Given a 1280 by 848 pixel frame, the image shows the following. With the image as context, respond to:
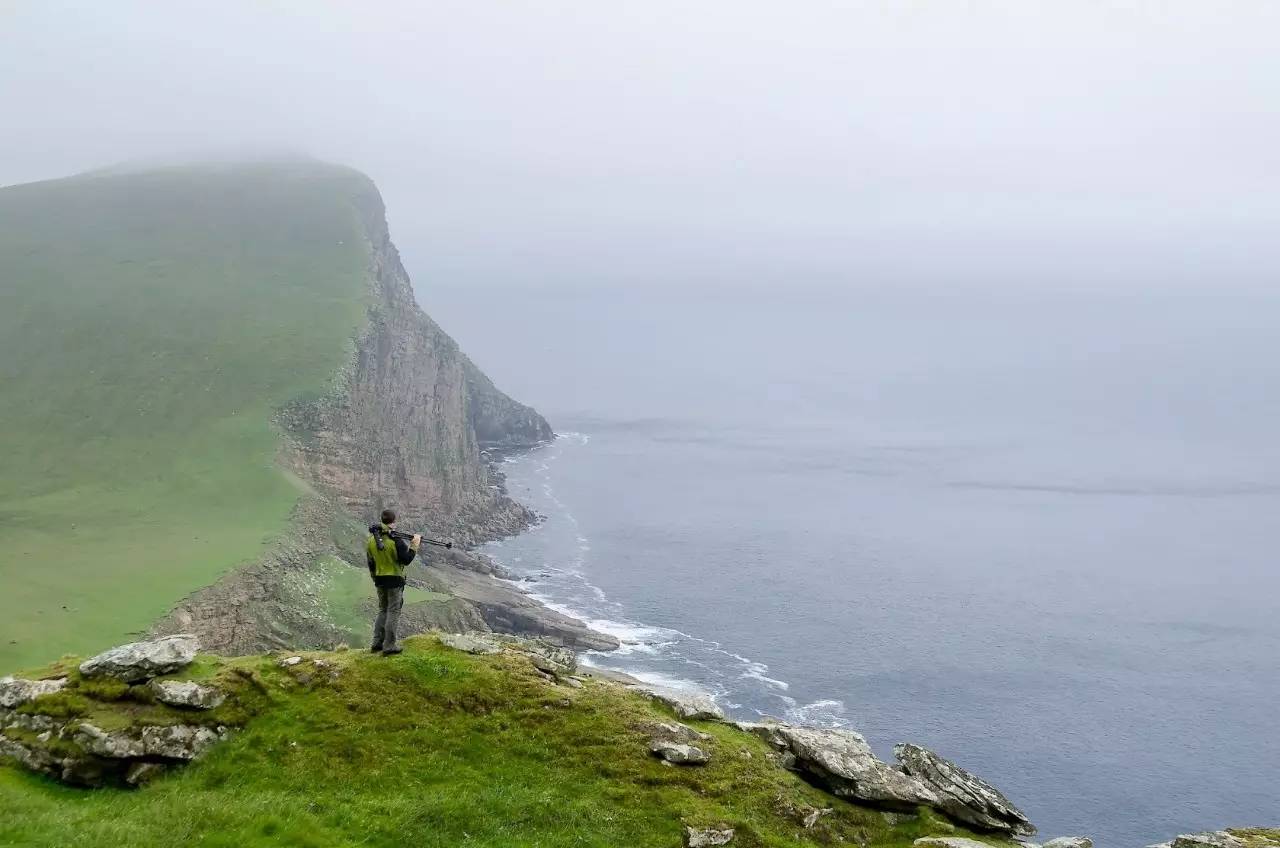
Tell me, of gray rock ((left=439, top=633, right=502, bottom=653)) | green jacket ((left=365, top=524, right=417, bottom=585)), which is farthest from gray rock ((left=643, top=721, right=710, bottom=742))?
green jacket ((left=365, top=524, right=417, bottom=585))

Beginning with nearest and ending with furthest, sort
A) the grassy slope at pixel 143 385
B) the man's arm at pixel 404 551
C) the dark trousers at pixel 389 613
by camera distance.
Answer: the man's arm at pixel 404 551
the dark trousers at pixel 389 613
the grassy slope at pixel 143 385

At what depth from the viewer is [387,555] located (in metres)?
25.2

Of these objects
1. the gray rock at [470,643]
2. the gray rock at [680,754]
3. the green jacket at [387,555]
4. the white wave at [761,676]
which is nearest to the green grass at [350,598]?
the white wave at [761,676]

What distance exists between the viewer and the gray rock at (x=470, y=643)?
28594mm

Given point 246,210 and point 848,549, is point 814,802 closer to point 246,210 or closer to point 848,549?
point 848,549

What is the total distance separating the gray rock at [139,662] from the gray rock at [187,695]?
61cm

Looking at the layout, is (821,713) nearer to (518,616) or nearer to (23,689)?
(518,616)

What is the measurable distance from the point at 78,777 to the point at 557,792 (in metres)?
11.0

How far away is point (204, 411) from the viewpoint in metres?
118

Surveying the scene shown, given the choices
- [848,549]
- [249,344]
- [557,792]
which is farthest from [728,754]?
[848,549]

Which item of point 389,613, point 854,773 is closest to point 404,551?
point 389,613

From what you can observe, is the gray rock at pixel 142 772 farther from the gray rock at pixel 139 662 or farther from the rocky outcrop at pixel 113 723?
the gray rock at pixel 139 662

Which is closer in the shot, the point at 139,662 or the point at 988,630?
the point at 139,662

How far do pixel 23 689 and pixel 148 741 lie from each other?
446 cm
